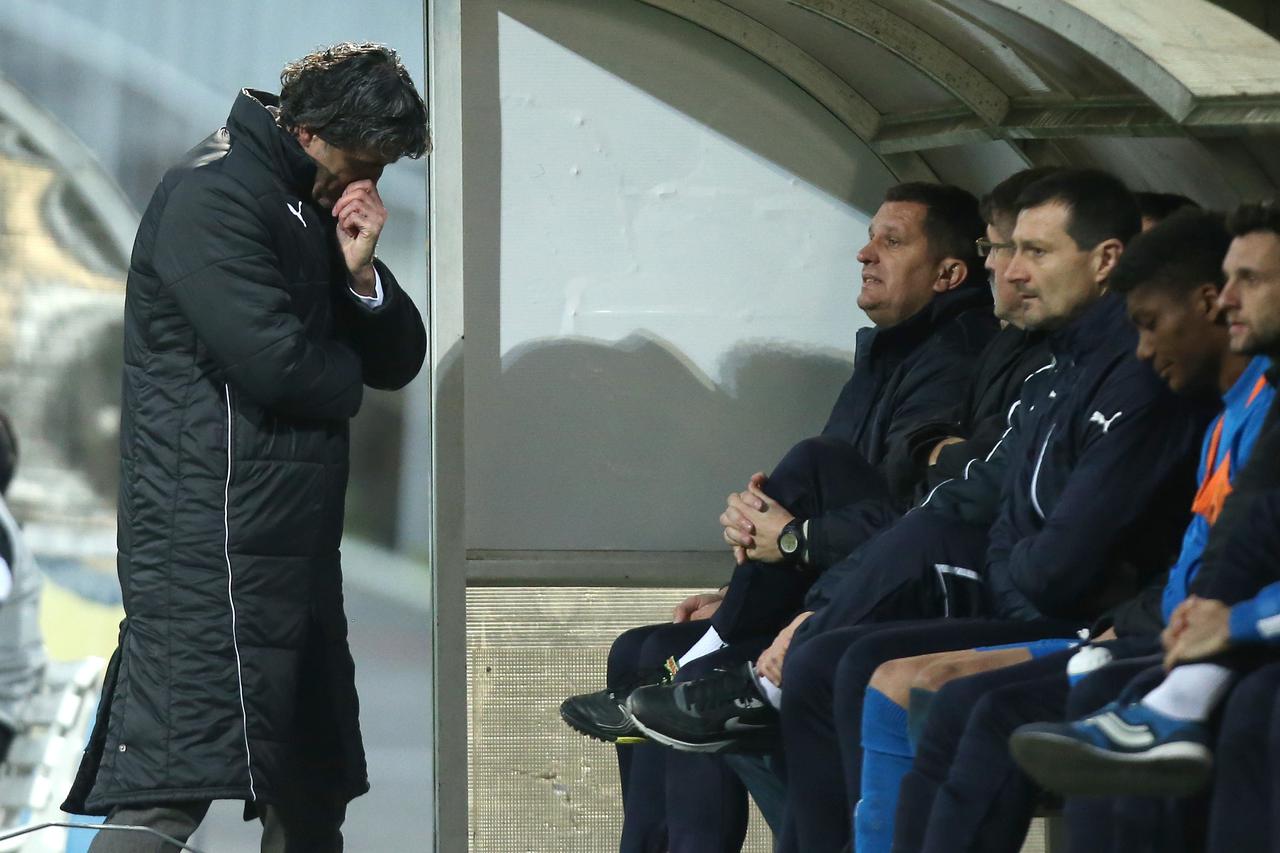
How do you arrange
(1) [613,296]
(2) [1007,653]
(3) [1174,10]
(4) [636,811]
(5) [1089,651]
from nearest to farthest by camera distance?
(5) [1089,651] < (2) [1007,653] < (3) [1174,10] < (4) [636,811] < (1) [613,296]

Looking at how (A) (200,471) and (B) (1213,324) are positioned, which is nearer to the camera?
(B) (1213,324)

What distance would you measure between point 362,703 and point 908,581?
1.87m

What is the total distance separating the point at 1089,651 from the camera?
3.59 m

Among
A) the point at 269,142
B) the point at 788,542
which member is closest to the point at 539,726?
the point at 788,542

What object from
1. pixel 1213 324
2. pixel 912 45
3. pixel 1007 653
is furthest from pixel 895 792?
pixel 912 45

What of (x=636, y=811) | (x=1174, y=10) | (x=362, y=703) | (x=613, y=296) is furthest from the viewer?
(x=613, y=296)

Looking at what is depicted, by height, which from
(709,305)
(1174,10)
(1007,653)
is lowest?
(1007,653)

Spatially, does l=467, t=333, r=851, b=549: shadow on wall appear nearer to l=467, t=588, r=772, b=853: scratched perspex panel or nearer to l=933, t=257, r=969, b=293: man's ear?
l=467, t=588, r=772, b=853: scratched perspex panel

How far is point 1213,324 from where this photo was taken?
3.81 m

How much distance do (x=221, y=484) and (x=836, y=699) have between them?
133cm

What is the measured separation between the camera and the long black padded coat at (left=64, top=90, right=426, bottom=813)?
4211mm

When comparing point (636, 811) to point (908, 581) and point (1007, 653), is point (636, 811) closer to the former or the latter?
point (908, 581)

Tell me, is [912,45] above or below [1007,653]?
above

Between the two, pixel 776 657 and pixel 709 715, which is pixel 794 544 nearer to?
pixel 776 657
